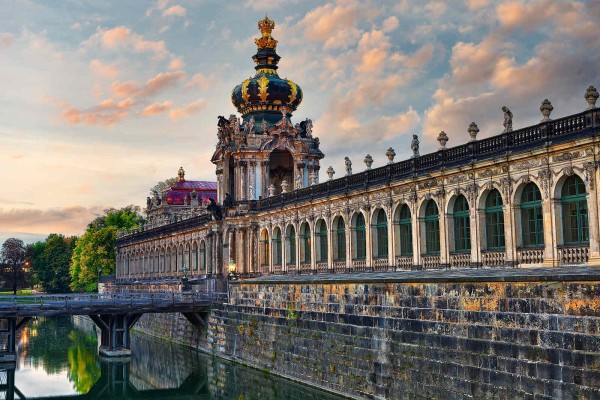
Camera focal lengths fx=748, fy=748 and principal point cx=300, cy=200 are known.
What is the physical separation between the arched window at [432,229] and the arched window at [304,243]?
13.2m

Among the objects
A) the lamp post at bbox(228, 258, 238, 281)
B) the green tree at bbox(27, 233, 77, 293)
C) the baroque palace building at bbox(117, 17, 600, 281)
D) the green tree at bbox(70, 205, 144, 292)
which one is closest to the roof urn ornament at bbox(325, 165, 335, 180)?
the baroque palace building at bbox(117, 17, 600, 281)

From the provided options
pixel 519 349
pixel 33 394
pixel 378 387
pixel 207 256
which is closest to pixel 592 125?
pixel 519 349

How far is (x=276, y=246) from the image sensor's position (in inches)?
2010

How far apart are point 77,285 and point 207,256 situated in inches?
2217

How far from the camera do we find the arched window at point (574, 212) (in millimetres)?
25875

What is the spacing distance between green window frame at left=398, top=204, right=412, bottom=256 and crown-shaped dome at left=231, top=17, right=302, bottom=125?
925 inches

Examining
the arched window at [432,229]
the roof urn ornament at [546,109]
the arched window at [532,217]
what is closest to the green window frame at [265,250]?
the arched window at [432,229]

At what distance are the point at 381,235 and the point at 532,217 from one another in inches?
434

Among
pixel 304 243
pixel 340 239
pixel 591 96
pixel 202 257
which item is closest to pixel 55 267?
pixel 202 257

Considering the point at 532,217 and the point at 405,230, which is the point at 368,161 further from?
the point at 532,217

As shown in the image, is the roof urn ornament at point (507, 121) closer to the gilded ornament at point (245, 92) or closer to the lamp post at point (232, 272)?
the lamp post at point (232, 272)

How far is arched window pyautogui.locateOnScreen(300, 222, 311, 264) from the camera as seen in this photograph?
1827 inches

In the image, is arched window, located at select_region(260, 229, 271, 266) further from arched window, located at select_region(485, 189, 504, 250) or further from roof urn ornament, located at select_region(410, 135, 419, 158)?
arched window, located at select_region(485, 189, 504, 250)

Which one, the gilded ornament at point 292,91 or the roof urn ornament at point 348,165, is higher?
the gilded ornament at point 292,91
